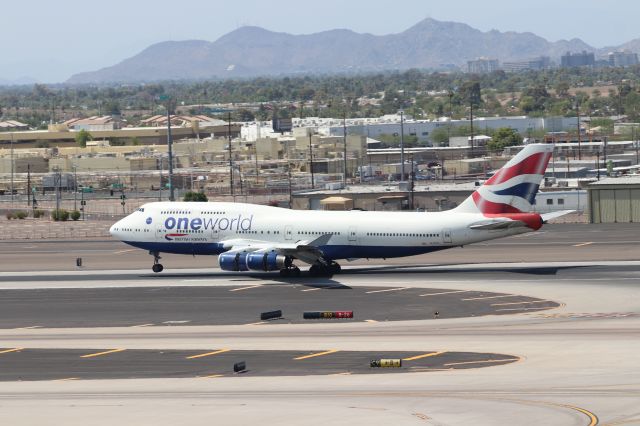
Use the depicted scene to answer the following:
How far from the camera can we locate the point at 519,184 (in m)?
75.9

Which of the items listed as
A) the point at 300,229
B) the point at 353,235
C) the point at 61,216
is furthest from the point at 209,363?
the point at 61,216

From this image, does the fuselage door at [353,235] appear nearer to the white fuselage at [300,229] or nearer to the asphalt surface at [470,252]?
the white fuselage at [300,229]

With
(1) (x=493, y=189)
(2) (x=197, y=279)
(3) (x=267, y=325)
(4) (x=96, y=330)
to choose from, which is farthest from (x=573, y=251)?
(4) (x=96, y=330)

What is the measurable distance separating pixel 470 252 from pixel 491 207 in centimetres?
1603

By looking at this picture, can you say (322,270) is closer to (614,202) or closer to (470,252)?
(470,252)

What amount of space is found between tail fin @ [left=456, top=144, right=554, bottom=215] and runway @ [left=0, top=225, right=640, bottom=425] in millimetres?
4388

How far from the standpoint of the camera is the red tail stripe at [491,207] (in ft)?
249

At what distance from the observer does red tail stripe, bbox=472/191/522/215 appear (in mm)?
76000

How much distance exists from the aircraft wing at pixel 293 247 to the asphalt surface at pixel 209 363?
23375 millimetres

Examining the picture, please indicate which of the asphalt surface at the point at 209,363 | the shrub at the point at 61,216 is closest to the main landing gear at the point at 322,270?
the asphalt surface at the point at 209,363

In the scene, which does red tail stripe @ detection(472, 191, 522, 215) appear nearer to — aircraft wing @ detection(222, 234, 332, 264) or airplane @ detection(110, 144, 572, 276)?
airplane @ detection(110, 144, 572, 276)

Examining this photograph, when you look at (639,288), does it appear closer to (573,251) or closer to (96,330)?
(573,251)

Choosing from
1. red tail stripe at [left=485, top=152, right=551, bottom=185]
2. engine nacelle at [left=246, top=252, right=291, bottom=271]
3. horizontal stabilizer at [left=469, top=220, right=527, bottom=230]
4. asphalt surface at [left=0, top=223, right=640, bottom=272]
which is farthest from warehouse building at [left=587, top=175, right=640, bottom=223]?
engine nacelle at [left=246, top=252, right=291, bottom=271]

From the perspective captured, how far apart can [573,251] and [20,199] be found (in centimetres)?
11168
